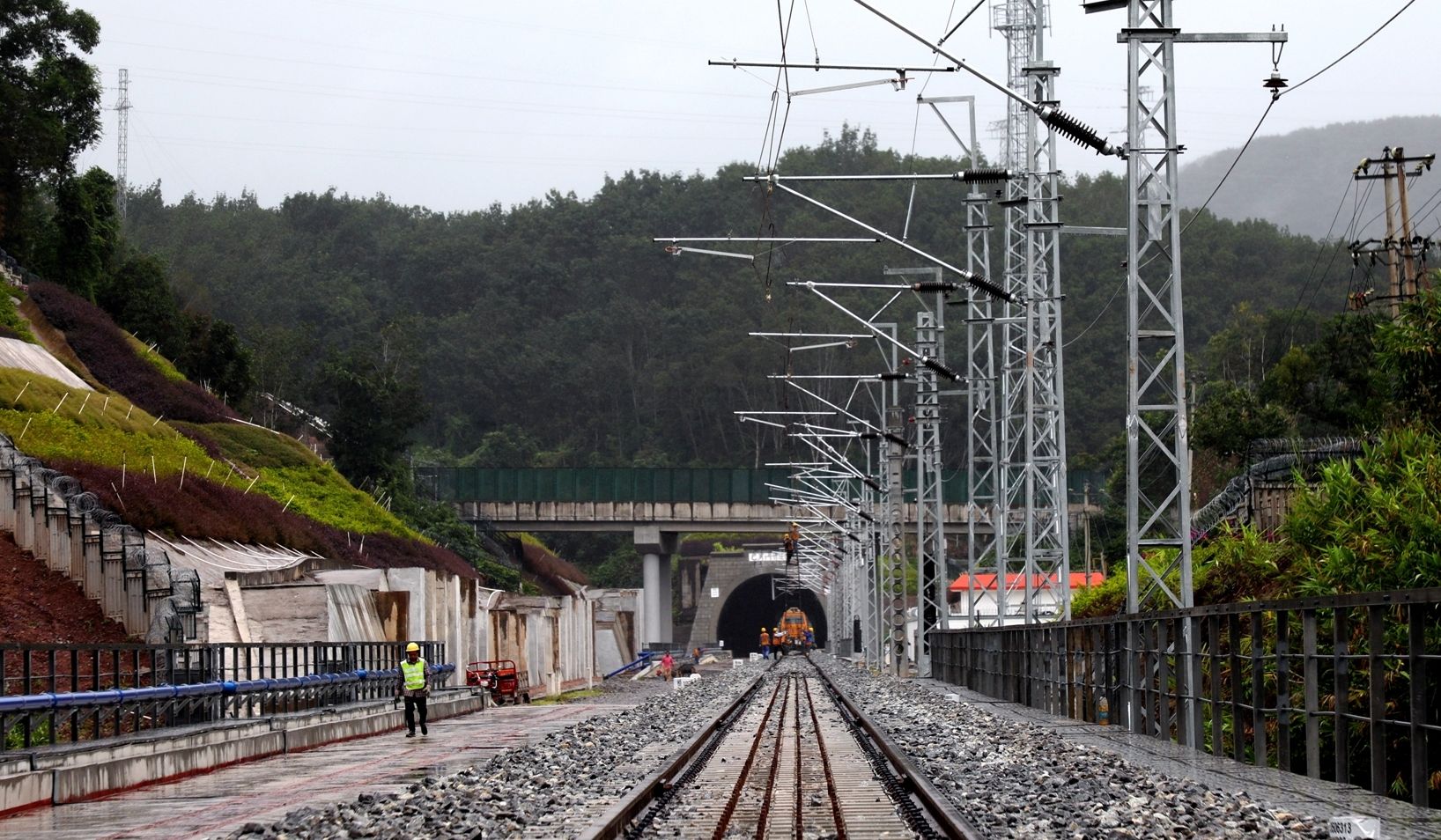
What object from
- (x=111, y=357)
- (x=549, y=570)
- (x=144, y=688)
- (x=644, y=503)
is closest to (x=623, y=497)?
(x=644, y=503)

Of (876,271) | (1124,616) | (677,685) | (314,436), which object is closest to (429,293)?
(876,271)

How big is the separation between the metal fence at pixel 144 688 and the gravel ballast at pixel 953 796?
446 cm

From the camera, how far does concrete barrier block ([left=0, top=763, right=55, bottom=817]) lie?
16609 mm

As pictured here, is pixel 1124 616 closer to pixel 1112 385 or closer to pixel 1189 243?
pixel 1112 385

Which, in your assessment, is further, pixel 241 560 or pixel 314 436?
pixel 314 436

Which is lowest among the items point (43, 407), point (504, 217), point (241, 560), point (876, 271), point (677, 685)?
point (677, 685)

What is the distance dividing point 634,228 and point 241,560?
116927 mm

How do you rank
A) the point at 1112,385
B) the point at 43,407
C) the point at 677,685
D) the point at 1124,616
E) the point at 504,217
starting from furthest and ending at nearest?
the point at 504,217 → the point at 1112,385 → the point at 677,685 → the point at 43,407 → the point at 1124,616

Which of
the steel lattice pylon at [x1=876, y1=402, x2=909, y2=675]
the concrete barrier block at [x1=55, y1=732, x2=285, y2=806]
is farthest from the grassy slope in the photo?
the concrete barrier block at [x1=55, y1=732, x2=285, y2=806]

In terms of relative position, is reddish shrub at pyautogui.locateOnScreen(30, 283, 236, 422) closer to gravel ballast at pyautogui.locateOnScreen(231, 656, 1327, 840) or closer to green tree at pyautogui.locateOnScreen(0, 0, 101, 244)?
green tree at pyautogui.locateOnScreen(0, 0, 101, 244)

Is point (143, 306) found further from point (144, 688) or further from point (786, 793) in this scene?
point (786, 793)

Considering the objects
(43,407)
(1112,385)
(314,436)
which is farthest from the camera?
(1112,385)

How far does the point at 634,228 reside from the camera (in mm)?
162750

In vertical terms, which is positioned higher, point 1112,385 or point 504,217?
point 504,217
